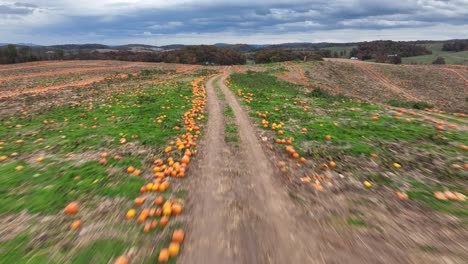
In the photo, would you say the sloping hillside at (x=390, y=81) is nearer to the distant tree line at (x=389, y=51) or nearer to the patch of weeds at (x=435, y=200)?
the patch of weeds at (x=435, y=200)

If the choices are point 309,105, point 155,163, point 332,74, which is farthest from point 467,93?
point 155,163

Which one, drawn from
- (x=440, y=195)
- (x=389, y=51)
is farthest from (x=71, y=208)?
(x=389, y=51)

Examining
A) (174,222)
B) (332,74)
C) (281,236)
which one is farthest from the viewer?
(332,74)

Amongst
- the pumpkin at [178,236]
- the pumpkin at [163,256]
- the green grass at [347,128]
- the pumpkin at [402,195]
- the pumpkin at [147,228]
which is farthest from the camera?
the green grass at [347,128]

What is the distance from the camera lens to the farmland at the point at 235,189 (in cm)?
406

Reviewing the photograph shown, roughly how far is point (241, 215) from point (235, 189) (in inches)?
40.1

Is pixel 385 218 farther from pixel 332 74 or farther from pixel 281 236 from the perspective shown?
pixel 332 74

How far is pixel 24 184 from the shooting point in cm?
586

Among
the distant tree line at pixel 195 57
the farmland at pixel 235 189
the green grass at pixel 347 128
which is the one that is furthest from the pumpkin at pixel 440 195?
the distant tree line at pixel 195 57

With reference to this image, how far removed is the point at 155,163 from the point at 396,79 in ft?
138

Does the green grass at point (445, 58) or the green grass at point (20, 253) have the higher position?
the green grass at point (445, 58)

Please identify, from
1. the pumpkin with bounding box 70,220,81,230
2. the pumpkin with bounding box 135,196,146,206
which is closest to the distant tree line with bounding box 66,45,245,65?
the pumpkin with bounding box 135,196,146,206

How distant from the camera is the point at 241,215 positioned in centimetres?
495

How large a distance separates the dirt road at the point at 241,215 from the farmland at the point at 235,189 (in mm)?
27
